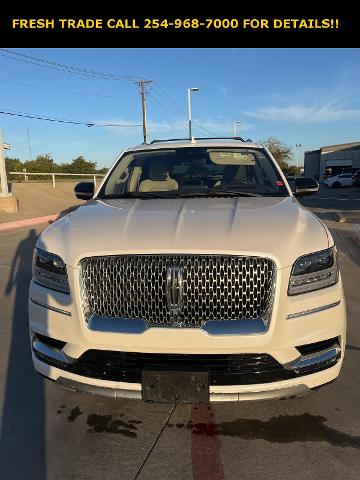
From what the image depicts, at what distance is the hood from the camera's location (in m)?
2.38

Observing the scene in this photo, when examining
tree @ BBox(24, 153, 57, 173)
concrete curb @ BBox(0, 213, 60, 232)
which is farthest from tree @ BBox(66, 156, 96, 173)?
concrete curb @ BBox(0, 213, 60, 232)

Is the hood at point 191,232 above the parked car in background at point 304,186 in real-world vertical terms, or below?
below

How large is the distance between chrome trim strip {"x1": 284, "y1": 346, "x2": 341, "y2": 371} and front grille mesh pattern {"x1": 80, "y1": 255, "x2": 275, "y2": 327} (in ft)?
1.01

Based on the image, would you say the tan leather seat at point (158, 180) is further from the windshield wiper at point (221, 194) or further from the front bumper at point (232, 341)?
the front bumper at point (232, 341)

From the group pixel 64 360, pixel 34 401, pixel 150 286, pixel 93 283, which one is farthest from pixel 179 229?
pixel 34 401

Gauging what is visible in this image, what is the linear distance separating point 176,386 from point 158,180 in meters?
2.42

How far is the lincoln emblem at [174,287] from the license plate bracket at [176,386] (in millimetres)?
363

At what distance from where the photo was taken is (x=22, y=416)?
291 cm

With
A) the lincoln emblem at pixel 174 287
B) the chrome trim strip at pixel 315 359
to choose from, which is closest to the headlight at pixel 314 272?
the chrome trim strip at pixel 315 359

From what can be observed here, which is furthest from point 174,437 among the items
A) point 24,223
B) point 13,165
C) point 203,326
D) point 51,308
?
point 13,165

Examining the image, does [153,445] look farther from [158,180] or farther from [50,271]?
[158,180]

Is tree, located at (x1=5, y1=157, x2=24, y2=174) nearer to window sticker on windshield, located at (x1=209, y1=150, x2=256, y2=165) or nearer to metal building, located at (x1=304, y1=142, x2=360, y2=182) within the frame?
metal building, located at (x1=304, y1=142, x2=360, y2=182)

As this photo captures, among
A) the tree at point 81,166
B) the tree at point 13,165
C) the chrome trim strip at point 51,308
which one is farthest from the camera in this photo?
the tree at point 81,166

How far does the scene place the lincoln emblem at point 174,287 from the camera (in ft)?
7.68
